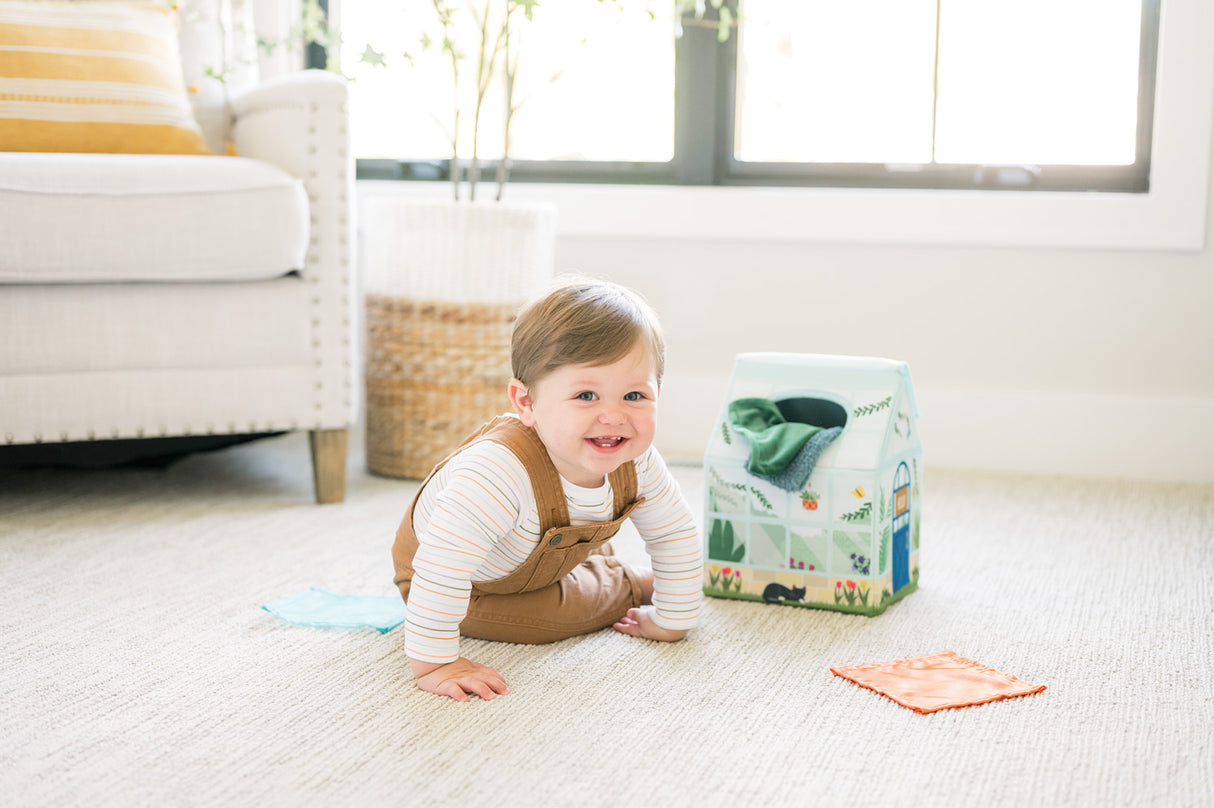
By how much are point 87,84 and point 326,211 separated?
0.44 metres

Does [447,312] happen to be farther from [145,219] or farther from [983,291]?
[983,291]

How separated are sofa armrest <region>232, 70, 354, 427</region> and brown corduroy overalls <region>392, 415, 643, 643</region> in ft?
1.93

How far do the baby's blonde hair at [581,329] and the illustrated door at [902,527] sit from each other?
1.18ft

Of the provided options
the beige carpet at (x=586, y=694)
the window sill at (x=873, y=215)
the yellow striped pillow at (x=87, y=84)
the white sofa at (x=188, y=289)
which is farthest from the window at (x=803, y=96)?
the beige carpet at (x=586, y=694)

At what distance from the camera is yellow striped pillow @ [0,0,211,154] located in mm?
1749

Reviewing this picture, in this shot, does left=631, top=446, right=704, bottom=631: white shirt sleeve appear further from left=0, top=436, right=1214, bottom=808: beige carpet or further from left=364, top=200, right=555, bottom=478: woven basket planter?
left=364, top=200, right=555, bottom=478: woven basket planter

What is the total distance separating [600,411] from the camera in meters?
1.06

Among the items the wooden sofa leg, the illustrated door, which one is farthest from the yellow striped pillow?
the illustrated door

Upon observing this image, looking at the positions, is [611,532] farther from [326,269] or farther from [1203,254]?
[1203,254]

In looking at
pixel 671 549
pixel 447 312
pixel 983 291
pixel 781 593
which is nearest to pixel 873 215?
pixel 983 291

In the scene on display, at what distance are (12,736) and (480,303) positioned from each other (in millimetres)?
1105

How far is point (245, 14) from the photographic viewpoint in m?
2.30

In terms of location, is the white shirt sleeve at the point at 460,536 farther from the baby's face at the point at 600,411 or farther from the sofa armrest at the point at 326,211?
the sofa armrest at the point at 326,211

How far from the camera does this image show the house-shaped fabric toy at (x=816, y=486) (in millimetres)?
1263
